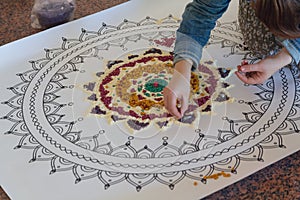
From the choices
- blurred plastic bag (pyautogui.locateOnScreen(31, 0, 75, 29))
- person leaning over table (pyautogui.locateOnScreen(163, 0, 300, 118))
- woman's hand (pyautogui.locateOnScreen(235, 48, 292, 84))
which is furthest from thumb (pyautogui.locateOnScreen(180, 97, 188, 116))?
blurred plastic bag (pyautogui.locateOnScreen(31, 0, 75, 29))

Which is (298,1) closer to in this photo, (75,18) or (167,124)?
(167,124)

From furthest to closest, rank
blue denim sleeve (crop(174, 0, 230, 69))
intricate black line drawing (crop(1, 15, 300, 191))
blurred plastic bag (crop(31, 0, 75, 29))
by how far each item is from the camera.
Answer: blurred plastic bag (crop(31, 0, 75, 29)) → blue denim sleeve (crop(174, 0, 230, 69)) → intricate black line drawing (crop(1, 15, 300, 191))

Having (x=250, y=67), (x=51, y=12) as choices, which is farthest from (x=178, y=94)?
(x=51, y=12)

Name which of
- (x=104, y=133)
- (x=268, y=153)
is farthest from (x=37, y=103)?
(x=268, y=153)

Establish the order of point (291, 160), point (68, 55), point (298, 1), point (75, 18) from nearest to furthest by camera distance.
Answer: point (298, 1) < point (291, 160) < point (68, 55) < point (75, 18)

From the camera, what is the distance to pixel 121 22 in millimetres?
915

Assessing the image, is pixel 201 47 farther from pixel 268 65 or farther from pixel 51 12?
pixel 51 12

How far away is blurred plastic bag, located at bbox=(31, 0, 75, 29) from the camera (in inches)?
35.5

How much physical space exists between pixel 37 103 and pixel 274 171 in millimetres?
363

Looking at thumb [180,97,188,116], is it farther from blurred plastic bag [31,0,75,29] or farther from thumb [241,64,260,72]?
blurred plastic bag [31,0,75,29]

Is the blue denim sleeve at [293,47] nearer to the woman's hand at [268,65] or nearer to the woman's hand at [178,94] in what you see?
the woman's hand at [268,65]

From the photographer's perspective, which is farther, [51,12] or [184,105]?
[51,12]

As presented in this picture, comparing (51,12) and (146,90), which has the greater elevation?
(51,12)

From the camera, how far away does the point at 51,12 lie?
90cm
